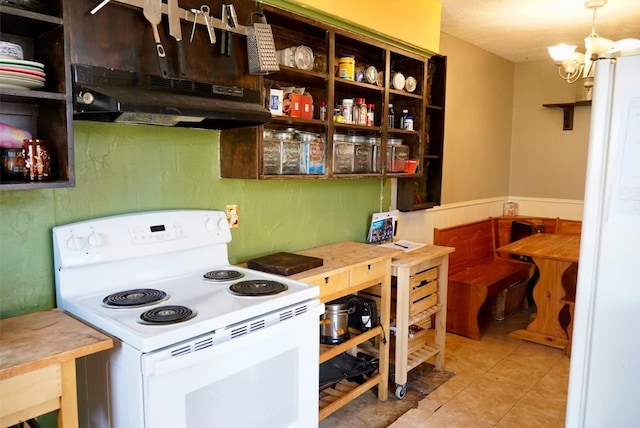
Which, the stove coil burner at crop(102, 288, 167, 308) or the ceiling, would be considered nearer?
the stove coil burner at crop(102, 288, 167, 308)

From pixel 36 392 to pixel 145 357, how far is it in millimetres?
272

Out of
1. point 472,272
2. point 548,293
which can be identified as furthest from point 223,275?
point 548,293

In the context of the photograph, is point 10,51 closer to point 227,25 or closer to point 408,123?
point 227,25

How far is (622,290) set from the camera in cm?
126

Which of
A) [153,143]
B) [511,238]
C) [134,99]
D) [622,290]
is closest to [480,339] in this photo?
[511,238]

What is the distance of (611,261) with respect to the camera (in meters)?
1.27

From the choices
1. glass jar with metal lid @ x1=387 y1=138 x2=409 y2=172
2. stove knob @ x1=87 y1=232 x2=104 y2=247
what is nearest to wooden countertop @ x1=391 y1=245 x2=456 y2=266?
glass jar with metal lid @ x1=387 y1=138 x2=409 y2=172

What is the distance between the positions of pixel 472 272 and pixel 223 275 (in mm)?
2516

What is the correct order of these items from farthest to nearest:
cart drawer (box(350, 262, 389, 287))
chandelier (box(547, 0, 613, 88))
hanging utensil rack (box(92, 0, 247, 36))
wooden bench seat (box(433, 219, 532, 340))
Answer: wooden bench seat (box(433, 219, 532, 340))
chandelier (box(547, 0, 613, 88))
cart drawer (box(350, 262, 389, 287))
hanging utensil rack (box(92, 0, 247, 36))

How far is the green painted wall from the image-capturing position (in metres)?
1.58

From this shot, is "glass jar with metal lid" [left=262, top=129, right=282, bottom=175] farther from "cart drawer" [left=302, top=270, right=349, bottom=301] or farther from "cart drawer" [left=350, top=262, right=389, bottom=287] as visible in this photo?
"cart drawer" [left=350, top=262, right=389, bottom=287]

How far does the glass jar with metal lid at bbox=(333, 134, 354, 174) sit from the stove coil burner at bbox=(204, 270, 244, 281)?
→ 80cm

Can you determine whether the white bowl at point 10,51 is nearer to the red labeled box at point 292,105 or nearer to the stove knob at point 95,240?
the stove knob at point 95,240

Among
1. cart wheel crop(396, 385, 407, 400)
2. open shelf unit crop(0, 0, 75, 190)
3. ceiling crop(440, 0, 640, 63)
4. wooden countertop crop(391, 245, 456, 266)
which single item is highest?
ceiling crop(440, 0, 640, 63)
